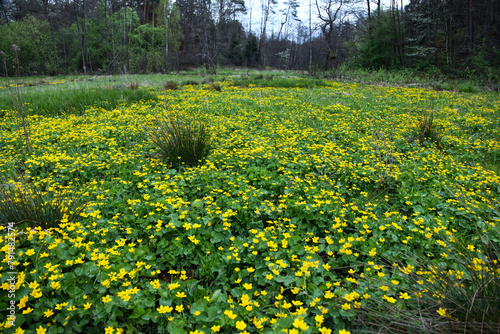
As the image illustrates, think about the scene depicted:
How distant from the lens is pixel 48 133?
16.1 feet

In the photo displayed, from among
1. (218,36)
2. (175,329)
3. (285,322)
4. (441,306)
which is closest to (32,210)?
(175,329)

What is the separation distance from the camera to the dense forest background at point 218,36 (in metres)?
18.9

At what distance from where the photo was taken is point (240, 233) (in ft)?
8.34

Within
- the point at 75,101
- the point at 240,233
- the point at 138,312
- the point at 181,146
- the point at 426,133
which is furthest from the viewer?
the point at 75,101

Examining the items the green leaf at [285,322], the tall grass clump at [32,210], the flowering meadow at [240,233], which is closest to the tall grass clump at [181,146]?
the flowering meadow at [240,233]

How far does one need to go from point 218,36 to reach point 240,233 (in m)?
33.6

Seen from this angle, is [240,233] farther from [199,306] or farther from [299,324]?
[299,324]

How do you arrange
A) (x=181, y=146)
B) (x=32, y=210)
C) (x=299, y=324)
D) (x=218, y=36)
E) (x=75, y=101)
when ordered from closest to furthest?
1. (x=299, y=324)
2. (x=32, y=210)
3. (x=181, y=146)
4. (x=75, y=101)
5. (x=218, y=36)

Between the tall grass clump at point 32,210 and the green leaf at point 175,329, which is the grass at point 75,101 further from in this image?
the green leaf at point 175,329

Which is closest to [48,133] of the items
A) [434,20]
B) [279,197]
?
[279,197]

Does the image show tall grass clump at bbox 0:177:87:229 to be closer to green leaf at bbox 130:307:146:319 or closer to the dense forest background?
green leaf at bbox 130:307:146:319

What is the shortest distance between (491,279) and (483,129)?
6.30 m

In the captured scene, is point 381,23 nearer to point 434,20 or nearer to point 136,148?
point 434,20

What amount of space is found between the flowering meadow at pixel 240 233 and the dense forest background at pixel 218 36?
9.27 metres
